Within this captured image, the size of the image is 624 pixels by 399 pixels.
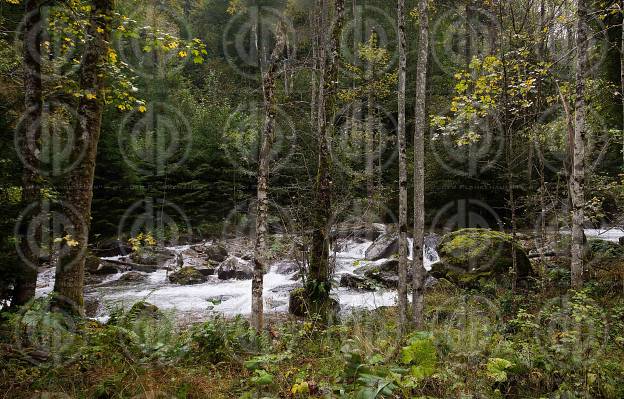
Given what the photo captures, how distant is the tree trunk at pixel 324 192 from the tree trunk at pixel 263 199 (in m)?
2.03

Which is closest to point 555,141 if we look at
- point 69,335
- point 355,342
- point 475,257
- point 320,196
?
point 475,257

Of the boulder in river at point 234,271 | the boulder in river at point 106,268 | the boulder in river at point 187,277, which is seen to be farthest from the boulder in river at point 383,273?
the boulder in river at point 106,268

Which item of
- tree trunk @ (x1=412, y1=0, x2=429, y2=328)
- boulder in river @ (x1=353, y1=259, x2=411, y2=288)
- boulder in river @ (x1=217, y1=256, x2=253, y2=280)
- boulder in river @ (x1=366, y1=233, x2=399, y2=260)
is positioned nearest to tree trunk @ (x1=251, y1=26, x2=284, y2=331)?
tree trunk @ (x1=412, y1=0, x2=429, y2=328)

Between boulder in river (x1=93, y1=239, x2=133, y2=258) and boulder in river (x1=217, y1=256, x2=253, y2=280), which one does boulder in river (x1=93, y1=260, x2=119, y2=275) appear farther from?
boulder in river (x1=217, y1=256, x2=253, y2=280)

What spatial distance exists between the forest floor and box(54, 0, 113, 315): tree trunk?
0.72 meters

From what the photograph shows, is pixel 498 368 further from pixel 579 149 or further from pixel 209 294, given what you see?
pixel 209 294

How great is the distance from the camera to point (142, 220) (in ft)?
66.7

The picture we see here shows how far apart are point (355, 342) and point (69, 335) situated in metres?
3.52

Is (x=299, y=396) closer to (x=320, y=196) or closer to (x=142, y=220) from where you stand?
(x=320, y=196)

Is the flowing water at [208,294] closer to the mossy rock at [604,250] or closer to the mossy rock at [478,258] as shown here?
the mossy rock at [478,258]

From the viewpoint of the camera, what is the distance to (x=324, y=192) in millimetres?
9289

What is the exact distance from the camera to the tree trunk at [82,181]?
20.8 feet

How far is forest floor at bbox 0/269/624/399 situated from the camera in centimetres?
353

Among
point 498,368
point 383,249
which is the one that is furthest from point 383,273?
point 498,368
